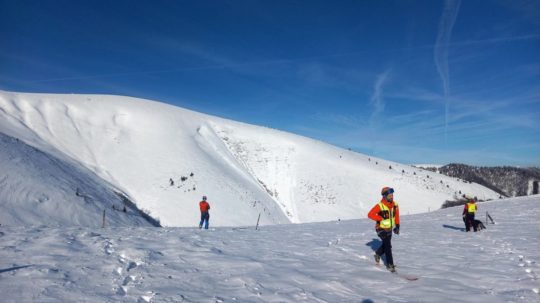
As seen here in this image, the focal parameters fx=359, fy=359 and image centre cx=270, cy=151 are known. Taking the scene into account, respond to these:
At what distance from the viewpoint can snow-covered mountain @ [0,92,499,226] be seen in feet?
127

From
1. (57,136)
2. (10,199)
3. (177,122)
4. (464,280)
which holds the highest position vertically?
(177,122)

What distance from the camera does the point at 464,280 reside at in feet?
30.6

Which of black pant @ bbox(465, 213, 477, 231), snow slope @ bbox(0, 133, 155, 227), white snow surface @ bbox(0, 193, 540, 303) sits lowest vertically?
white snow surface @ bbox(0, 193, 540, 303)

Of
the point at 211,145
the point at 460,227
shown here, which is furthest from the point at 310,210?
the point at 460,227

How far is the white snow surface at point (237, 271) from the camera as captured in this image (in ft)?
22.6

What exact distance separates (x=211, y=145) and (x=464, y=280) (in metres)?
50.1

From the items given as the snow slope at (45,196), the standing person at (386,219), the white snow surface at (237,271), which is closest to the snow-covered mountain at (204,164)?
the snow slope at (45,196)

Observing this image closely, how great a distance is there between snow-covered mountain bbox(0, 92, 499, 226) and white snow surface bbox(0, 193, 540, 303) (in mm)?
18072

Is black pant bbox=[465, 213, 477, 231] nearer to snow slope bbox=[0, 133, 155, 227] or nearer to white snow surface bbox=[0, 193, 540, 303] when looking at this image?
white snow surface bbox=[0, 193, 540, 303]

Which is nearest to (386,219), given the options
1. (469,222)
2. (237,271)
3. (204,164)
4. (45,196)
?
(237,271)

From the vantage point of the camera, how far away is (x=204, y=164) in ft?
157

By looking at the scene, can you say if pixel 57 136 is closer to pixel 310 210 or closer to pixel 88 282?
pixel 310 210

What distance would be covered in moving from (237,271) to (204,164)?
39613mm

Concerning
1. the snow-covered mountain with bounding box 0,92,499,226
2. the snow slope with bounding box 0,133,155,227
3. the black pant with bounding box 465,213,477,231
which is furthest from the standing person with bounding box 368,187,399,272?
the snow-covered mountain with bounding box 0,92,499,226
